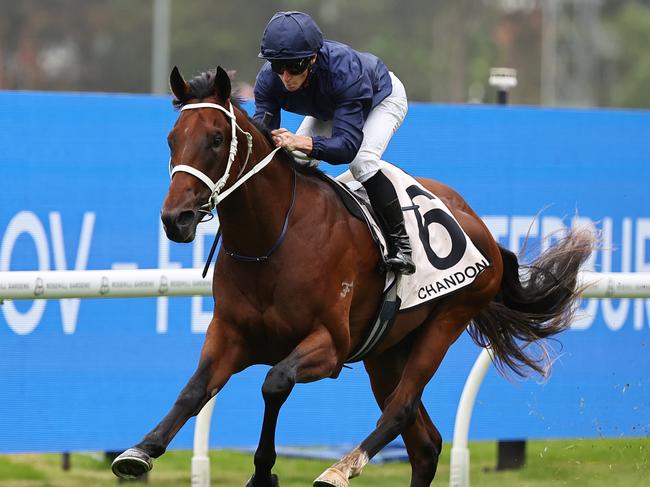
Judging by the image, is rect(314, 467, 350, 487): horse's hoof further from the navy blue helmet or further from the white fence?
the navy blue helmet

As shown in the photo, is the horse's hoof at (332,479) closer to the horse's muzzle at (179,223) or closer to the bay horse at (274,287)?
the bay horse at (274,287)

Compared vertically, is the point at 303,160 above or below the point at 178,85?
below

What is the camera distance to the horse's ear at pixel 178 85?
4103 mm

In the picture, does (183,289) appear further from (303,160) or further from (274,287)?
(274,287)

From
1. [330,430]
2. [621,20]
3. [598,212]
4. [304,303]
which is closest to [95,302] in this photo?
[330,430]

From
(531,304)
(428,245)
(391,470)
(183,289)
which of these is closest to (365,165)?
(428,245)

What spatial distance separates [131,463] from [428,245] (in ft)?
5.39

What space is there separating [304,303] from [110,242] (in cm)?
168

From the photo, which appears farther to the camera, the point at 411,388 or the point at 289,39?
the point at 411,388

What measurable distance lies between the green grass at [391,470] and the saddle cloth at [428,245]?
A: 4.74 ft

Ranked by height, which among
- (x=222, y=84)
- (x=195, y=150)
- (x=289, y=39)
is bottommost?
(x=195, y=150)

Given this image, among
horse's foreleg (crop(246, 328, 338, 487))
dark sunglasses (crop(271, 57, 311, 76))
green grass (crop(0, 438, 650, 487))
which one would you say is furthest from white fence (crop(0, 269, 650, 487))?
dark sunglasses (crop(271, 57, 311, 76))

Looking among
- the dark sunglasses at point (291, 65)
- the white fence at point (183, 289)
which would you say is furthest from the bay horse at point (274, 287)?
the white fence at point (183, 289)

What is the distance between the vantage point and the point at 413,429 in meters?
5.14
